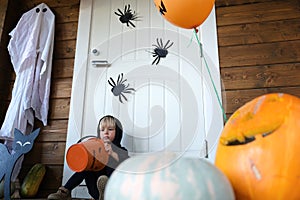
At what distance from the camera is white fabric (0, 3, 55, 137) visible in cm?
139

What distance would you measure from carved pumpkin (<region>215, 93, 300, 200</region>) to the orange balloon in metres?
0.52

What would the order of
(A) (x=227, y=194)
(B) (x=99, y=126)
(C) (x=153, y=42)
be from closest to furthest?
(A) (x=227, y=194)
(B) (x=99, y=126)
(C) (x=153, y=42)

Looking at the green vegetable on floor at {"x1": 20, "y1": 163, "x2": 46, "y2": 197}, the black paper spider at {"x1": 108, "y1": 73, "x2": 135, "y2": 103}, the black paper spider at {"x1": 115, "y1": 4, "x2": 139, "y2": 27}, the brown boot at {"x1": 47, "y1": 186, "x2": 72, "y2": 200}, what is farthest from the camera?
the black paper spider at {"x1": 115, "y1": 4, "x2": 139, "y2": 27}

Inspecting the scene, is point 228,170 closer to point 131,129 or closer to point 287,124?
point 287,124

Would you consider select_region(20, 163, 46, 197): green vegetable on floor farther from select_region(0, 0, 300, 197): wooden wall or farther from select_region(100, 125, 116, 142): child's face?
select_region(100, 125, 116, 142): child's face

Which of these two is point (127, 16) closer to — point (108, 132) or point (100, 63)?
point (100, 63)

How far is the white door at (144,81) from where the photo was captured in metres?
1.32

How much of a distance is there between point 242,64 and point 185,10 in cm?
59

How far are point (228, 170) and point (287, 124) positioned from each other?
0.49ft

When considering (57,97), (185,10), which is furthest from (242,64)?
(57,97)

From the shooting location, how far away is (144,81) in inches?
54.8

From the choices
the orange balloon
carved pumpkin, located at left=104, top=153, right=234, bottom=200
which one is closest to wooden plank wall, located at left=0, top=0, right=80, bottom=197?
the orange balloon

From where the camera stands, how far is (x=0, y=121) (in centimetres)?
151

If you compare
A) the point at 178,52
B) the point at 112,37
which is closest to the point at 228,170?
the point at 178,52
